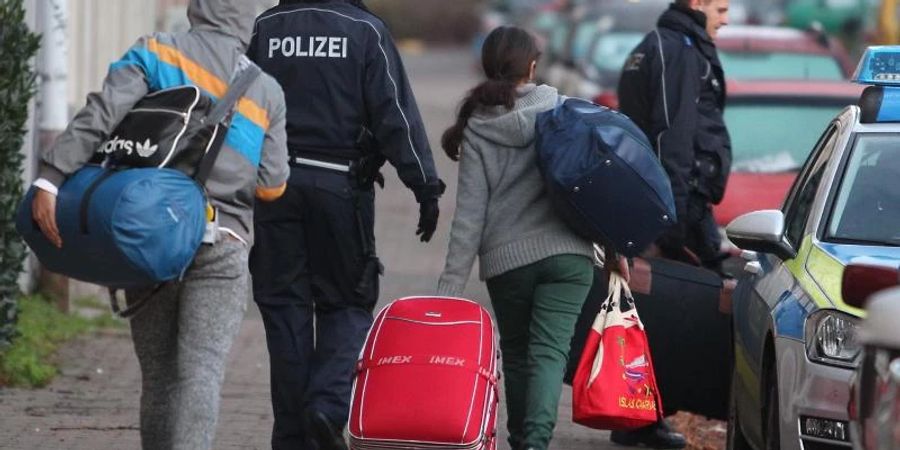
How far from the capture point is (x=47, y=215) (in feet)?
18.4

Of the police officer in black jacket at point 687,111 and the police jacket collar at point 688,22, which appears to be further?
the police jacket collar at point 688,22

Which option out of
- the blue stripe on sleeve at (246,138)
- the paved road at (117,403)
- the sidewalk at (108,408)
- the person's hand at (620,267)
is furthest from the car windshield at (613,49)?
the blue stripe on sleeve at (246,138)

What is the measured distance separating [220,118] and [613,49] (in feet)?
47.8

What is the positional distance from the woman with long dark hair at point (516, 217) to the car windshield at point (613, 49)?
40.3 ft

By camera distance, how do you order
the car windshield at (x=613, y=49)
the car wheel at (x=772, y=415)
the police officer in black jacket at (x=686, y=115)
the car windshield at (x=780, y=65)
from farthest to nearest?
the car windshield at (x=613, y=49)
the car windshield at (x=780, y=65)
the police officer in black jacket at (x=686, y=115)
the car wheel at (x=772, y=415)

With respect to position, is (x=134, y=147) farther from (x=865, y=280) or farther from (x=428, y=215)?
(x=865, y=280)

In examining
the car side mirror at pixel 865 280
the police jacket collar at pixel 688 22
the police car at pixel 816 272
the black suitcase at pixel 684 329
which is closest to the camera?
the car side mirror at pixel 865 280

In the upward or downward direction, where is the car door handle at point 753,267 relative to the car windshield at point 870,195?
downward

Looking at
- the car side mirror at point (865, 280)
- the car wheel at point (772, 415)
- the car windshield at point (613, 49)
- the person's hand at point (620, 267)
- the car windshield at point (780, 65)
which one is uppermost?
the car side mirror at point (865, 280)

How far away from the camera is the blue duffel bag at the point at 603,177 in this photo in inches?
270

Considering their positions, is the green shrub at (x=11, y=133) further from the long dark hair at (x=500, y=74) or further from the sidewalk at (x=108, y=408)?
the long dark hair at (x=500, y=74)

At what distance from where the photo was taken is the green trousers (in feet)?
22.8

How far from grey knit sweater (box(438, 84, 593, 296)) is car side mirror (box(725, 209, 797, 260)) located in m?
0.55

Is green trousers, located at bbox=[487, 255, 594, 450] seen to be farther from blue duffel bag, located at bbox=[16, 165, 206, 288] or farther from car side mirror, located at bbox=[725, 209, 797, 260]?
blue duffel bag, located at bbox=[16, 165, 206, 288]
